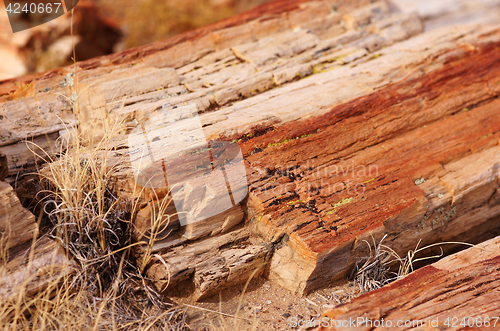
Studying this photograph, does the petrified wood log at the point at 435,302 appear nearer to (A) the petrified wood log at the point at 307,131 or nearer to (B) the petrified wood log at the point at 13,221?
(A) the petrified wood log at the point at 307,131

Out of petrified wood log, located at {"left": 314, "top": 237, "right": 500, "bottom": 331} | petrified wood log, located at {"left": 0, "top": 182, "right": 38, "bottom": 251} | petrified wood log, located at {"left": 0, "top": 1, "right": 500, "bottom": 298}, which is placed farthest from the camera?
petrified wood log, located at {"left": 0, "top": 1, "right": 500, "bottom": 298}

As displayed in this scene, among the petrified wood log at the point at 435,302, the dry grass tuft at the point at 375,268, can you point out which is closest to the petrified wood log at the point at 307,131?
the dry grass tuft at the point at 375,268

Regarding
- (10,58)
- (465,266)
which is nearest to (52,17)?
(10,58)

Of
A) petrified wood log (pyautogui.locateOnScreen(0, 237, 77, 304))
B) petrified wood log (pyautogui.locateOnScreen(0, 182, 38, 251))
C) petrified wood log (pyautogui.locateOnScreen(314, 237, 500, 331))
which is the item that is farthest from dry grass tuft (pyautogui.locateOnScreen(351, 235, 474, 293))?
petrified wood log (pyautogui.locateOnScreen(0, 182, 38, 251))

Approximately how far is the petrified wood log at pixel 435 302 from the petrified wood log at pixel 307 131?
1.45ft

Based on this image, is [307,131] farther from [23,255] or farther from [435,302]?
[23,255]

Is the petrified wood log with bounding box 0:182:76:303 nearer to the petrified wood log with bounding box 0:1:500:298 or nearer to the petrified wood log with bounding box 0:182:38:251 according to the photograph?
the petrified wood log with bounding box 0:182:38:251

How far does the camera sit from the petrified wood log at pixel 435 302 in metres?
2.26

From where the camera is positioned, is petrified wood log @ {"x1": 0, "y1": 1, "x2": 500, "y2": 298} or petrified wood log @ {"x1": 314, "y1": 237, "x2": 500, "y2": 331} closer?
petrified wood log @ {"x1": 314, "y1": 237, "x2": 500, "y2": 331}

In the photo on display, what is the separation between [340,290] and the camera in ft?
9.41

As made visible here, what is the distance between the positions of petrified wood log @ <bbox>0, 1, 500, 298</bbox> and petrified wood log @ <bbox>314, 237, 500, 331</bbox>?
443mm

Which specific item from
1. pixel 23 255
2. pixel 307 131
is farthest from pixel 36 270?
pixel 307 131

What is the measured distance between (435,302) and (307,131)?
5.30 ft

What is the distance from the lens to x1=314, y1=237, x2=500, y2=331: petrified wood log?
2.26 meters
